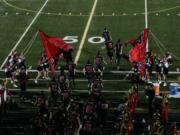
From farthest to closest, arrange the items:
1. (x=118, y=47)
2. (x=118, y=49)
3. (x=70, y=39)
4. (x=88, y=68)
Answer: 1. (x=70, y=39)
2. (x=118, y=49)
3. (x=118, y=47)
4. (x=88, y=68)

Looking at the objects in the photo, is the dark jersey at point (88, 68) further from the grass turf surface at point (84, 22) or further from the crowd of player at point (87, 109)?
the grass turf surface at point (84, 22)

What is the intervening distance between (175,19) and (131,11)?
316 cm

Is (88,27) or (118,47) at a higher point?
(88,27)

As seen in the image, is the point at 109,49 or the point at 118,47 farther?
the point at 109,49

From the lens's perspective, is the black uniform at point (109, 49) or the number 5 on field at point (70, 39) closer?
the black uniform at point (109, 49)

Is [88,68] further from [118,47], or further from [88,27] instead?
[88,27]

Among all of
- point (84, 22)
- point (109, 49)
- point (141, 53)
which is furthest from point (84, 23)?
A: point (141, 53)

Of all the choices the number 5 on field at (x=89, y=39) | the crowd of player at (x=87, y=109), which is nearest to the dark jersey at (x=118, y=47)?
the crowd of player at (x=87, y=109)

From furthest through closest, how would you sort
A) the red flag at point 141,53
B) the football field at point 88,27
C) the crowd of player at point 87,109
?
1. the football field at point 88,27
2. the red flag at point 141,53
3. the crowd of player at point 87,109

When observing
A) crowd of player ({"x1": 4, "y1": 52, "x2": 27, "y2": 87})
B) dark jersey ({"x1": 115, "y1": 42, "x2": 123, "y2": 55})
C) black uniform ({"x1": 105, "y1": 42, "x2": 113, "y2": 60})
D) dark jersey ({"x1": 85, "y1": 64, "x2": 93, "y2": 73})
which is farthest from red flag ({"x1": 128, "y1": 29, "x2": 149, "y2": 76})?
crowd of player ({"x1": 4, "y1": 52, "x2": 27, "y2": 87})

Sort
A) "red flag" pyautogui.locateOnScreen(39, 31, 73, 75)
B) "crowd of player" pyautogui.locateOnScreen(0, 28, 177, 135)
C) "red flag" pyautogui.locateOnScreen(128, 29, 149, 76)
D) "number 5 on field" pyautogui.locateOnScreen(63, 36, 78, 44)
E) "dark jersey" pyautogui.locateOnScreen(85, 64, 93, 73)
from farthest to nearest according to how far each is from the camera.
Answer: "number 5 on field" pyautogui.locateOnScreen(63, 36, 78, 44) < "dark jersey" pyautogui.locateOnScreen(85, 64, 93, 73) < "red flag" pyautogui.locateOnScreen(39, 31, 73, 75) < "red flag" pyautogui.locateOnScreen(128, 29, 149, 76) < "crowd of player" pyautogui.locateOnScreen(0, 28, 177, 135)

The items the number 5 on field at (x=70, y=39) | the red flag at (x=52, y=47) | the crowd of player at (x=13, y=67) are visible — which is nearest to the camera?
the red flag at (x=52, y=47)

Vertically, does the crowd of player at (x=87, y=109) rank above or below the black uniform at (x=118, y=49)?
below

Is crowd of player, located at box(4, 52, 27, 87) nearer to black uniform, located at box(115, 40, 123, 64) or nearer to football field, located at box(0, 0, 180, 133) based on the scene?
football field, located at box(0, 0, 180, 133)
